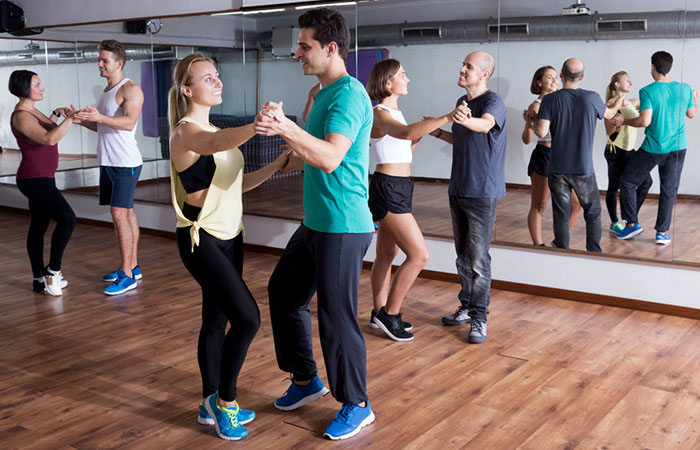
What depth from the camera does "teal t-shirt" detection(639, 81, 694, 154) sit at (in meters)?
4.38

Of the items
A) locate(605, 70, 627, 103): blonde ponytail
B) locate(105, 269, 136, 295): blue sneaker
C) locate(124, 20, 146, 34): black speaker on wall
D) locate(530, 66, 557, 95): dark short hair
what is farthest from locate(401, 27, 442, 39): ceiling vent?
locate(124, 20, 146, 34): black speaker on wall

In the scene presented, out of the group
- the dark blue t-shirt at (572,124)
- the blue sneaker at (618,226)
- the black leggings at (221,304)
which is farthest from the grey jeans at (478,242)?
the black leggings at (221,304)

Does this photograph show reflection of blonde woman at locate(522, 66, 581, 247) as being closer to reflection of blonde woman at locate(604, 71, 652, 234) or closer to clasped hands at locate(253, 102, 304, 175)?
reflection of blonde woman at locate(604, 71, 652, 234)

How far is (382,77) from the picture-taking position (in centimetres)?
396

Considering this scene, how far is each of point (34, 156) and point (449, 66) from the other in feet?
9.80

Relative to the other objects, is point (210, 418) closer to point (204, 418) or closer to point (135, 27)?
point (204, 418)

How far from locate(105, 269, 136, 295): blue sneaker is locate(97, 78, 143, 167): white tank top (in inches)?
32.0

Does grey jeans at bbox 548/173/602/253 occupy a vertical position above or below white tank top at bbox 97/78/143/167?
below

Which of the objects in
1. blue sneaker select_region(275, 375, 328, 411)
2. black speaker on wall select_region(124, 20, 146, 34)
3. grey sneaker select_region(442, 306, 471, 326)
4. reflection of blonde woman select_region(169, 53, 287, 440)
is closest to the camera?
reflection of blonde woman select_region(169, 53, 287, 440)

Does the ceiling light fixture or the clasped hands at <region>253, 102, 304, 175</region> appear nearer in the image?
the clasped hands at <region>253, 102, 304, 175</region>

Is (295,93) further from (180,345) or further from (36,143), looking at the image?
(180,345)

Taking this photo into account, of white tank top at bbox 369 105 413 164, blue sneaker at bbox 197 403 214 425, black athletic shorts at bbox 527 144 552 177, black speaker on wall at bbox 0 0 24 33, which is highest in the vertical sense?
black speaker on wall at bbox 0 0 24 33

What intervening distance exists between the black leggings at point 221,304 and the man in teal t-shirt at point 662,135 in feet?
9.55

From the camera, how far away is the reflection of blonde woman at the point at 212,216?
2.68 m
